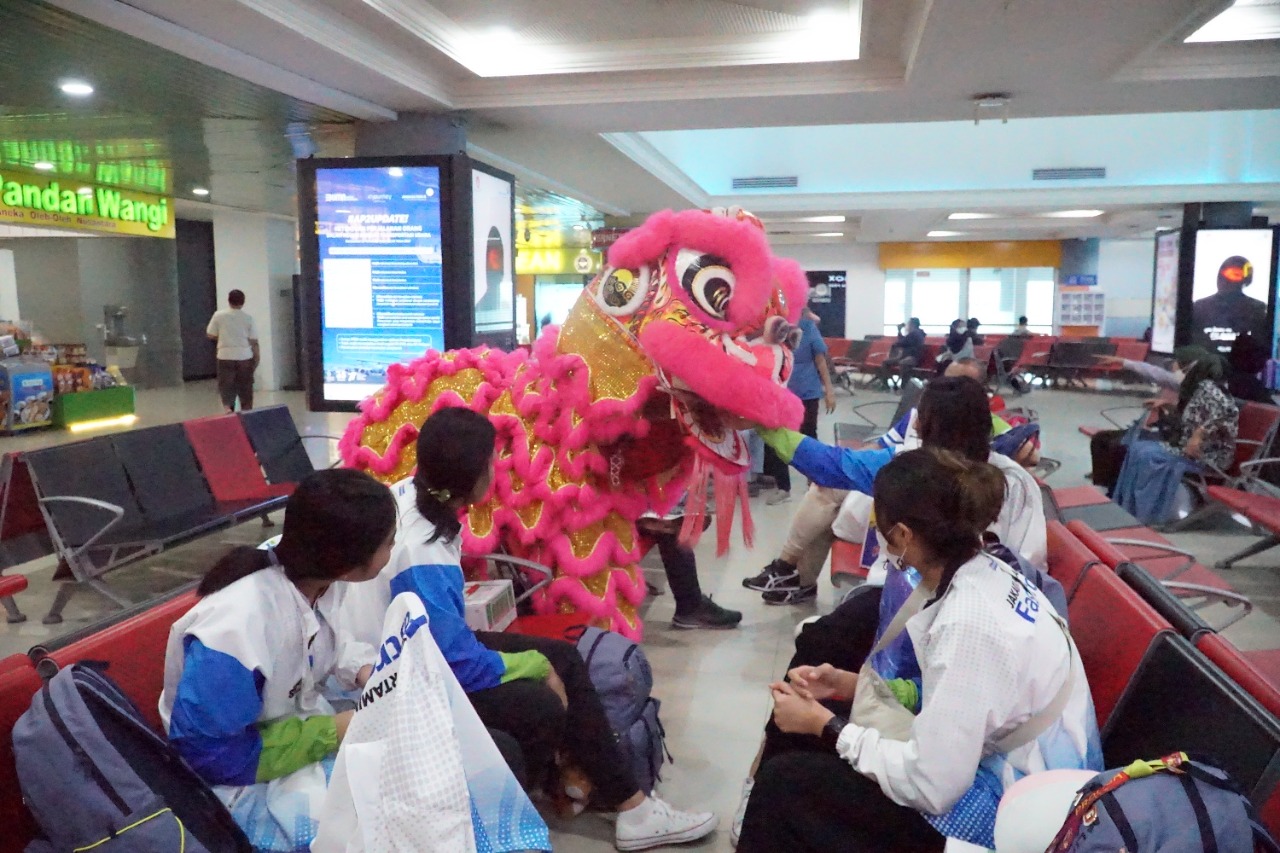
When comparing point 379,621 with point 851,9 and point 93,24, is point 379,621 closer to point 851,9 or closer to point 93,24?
point 93,24

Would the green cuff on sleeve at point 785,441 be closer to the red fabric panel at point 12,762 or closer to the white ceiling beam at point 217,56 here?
the red fabric panel at point 12,762

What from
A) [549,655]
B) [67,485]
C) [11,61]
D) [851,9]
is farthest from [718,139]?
[549,655]

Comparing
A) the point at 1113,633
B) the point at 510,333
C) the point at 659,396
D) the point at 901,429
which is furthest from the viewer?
the point at 510,333

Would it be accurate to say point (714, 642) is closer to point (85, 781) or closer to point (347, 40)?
point (85, 781)

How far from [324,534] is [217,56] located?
328cm

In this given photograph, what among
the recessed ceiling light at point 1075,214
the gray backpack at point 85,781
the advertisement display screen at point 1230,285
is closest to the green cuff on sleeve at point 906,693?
the gray backpack at point 85,781

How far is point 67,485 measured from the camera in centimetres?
399

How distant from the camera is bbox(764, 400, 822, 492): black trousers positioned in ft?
21.2

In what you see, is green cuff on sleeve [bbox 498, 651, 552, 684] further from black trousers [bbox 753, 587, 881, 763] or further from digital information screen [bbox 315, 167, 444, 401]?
digital information screen [bbox 315, 167, 444, 401]

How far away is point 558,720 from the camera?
205cm

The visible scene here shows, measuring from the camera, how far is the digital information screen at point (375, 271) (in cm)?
527

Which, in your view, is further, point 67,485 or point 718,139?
point 718,139

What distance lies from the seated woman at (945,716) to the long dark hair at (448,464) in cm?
89

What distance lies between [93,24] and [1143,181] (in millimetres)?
10936
